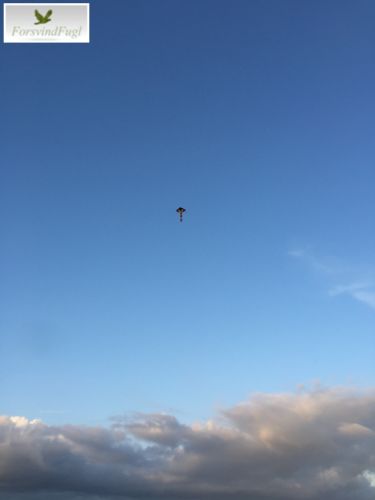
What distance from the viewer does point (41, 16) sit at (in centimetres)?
18100

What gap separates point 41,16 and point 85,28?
13.5 metres

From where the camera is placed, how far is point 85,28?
179 meters

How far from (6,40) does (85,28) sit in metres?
21.8

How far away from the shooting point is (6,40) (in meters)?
178

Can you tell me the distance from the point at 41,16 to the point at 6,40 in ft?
40.4
